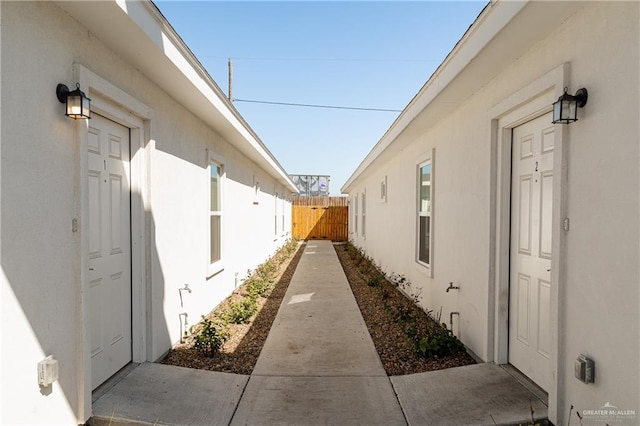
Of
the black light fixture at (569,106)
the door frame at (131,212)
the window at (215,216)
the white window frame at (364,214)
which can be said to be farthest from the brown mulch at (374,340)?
the white window frame at (364,214)

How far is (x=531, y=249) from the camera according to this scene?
313 cm

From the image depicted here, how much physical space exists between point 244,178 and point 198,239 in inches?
131

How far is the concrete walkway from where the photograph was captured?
269 cm

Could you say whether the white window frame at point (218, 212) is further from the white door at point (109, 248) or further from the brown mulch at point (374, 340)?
the white door at point (109, 248)

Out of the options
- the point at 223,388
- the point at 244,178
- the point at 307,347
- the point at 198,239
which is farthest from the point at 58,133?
the point at 244,178

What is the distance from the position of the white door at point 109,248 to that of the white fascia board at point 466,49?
3.08 metres

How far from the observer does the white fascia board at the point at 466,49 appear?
8.26 ft

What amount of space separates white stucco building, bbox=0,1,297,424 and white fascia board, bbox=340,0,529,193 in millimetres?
2453

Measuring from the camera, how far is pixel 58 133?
2.36 m

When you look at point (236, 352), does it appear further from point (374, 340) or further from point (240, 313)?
point (374, 340)

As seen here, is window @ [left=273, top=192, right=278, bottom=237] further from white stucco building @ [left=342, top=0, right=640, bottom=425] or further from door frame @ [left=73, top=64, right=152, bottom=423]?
door frame @ [left=73, top=64, right=152, bottom=423]

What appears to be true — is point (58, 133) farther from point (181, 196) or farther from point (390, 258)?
point (390, 258)

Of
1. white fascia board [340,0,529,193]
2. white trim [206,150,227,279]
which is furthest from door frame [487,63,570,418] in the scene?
white trim [206,150,227,279]

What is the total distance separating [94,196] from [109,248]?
49 centimetres
